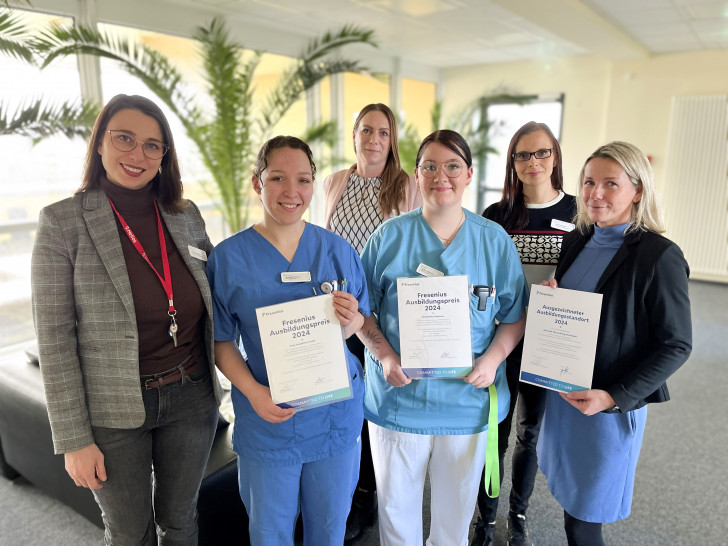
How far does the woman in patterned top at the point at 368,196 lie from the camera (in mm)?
2227

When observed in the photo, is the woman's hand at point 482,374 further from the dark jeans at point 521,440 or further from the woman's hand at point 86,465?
the woman's hand at point 86,465

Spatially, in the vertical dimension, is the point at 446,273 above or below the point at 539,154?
below

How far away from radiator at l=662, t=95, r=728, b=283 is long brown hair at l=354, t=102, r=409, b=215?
257 inches

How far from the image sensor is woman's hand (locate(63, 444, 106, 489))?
1.31 m

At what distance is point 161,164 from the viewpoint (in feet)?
4.87

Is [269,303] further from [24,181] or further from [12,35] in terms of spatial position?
[24,181]

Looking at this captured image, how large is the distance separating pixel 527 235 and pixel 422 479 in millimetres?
1017

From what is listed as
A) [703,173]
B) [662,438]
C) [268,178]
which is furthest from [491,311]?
[703,173]

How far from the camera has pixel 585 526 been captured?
1624mm

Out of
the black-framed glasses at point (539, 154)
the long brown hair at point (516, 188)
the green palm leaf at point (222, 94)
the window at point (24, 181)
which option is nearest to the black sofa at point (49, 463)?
the long brown hair at point (516, 188)

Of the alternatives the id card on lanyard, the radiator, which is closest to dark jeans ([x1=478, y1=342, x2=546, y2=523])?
the id card on lanyard

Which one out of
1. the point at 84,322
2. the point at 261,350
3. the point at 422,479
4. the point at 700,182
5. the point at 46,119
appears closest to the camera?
the point at 84,322

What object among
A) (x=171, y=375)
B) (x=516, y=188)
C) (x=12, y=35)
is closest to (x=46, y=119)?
(x=12, y=35)

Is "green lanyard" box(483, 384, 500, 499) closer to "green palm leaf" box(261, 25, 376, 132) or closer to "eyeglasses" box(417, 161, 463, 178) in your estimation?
"eyeglasses" box(417, 161, 463, 178)
